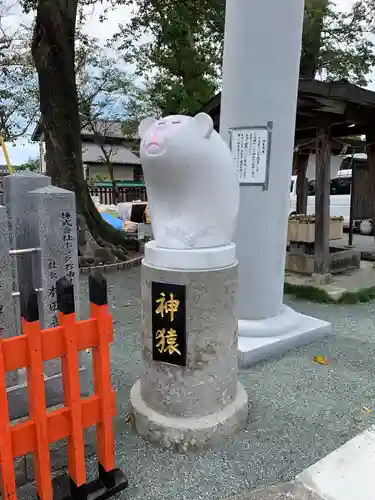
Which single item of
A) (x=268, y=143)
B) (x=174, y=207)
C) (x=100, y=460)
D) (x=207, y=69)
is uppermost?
(x=207, y=69)

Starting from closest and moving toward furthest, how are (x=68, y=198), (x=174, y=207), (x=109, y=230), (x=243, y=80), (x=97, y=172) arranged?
(x=68, y=198) → (x=174, y=207) → (x=243, y=80) → (x=109, y=230) → (x=97, y=172)

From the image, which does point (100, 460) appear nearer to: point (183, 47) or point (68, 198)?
point (68, 198)

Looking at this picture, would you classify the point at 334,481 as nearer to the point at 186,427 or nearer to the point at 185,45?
the point at 186,427

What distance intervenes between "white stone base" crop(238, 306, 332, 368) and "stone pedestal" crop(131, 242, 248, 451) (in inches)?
47.1

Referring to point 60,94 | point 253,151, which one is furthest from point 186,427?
point 60,94

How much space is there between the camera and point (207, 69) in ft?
41.8

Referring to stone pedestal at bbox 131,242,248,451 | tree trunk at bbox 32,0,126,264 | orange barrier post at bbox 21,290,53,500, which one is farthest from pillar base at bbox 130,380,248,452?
tree trunk at bbox 32,0,126,264

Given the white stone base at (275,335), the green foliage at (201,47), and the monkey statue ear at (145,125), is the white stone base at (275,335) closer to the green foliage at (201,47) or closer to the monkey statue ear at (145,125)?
the monkey statue ear at (145,125)

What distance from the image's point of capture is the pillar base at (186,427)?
2650mm

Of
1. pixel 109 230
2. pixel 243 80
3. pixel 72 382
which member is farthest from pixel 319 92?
pixel 109 230

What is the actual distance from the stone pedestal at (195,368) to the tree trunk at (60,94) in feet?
20.2

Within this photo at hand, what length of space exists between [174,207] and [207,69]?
37.2 ft

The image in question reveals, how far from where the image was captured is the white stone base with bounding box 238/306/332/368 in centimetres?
400

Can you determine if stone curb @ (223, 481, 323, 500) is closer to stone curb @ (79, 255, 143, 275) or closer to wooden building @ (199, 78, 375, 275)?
wooden building @ (199, 78, 375, 275)
